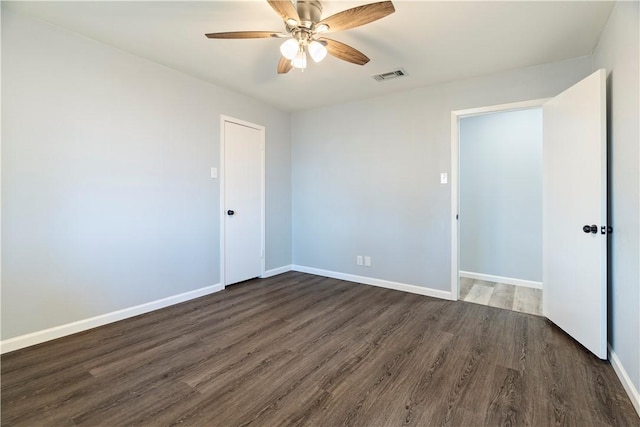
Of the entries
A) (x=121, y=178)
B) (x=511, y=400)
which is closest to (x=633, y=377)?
(x=511, y=400)

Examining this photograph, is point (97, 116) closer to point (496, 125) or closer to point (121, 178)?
point (121, 178)

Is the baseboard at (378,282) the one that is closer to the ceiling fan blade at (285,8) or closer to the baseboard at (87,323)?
the baseboard at (87,323)

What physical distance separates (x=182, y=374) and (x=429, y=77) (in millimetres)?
3597

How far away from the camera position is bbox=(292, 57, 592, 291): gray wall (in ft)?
10.8

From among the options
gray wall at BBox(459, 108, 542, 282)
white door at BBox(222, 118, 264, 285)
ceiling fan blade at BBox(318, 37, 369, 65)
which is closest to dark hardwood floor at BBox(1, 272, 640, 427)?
white door at BBox(222, 118, 264, 285)

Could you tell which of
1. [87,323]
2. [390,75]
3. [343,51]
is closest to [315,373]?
[87,323]

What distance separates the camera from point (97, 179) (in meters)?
2.67

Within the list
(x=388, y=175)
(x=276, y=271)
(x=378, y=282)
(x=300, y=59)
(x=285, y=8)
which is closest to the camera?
(x=285, y=8)

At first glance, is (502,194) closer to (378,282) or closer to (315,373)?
(378,282)

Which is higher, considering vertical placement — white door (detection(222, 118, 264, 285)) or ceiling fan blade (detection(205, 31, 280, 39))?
ceiling fan blade (detection(205, 31, 280, 39))

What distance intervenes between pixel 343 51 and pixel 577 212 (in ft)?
7.31

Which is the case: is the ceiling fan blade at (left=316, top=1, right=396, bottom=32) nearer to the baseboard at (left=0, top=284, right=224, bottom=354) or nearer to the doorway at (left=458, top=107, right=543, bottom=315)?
the doorway at (left=458, top=107, right=543, bottom=315)

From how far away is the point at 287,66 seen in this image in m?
2.59

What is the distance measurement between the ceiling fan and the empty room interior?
1 centimetres
